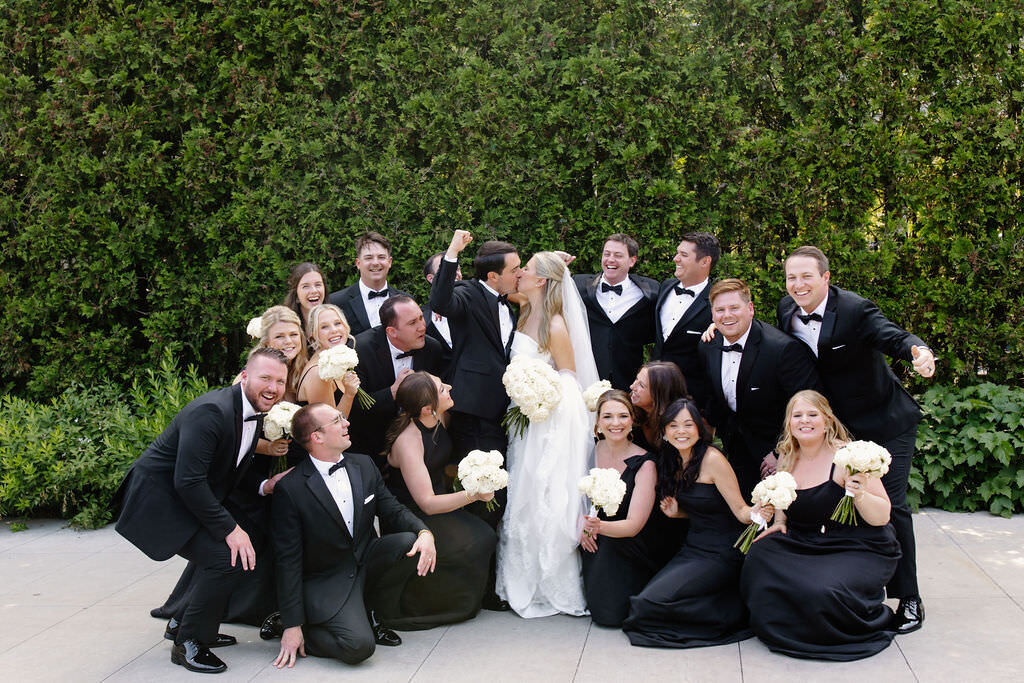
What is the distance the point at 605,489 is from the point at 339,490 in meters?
1.48

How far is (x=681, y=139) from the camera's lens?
757 cm

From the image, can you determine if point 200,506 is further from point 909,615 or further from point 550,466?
point 909,615

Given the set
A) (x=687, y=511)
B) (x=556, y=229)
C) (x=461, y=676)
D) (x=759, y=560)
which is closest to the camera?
(x=461, y=676)

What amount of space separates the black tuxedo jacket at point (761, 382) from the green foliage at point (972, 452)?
2.14 meters

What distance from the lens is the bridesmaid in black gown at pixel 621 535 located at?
5.32 m

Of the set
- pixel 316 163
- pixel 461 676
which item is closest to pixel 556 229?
pixel 316 163

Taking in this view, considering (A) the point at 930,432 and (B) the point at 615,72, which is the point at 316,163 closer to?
(B) the point at 615,72

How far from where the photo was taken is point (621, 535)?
5.36 m

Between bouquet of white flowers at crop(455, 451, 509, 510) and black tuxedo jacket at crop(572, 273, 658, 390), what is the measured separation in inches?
63.9

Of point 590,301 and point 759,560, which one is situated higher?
point 590,301

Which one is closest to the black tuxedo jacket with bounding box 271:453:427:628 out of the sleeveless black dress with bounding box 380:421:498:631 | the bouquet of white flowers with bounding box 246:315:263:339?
the sleeveless black dress with bounding box 380:421:498:631

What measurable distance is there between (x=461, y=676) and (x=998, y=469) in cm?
480

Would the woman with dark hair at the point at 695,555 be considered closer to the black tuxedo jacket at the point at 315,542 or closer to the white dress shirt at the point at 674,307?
the white dress shirt at the point at 674,307

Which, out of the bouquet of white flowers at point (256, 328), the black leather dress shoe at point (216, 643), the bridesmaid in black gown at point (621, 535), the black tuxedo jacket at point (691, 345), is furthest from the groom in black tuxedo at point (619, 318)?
the black leather dress shoe at point (216, 643)
